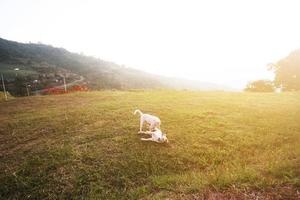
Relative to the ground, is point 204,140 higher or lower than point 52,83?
higher

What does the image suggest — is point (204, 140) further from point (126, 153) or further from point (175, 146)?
point (126, 153)

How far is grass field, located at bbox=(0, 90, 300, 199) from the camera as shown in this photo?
25.3 feet

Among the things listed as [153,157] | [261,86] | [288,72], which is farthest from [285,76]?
[153,157]

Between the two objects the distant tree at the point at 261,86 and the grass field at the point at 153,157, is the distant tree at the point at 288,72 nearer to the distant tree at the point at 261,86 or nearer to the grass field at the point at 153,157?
the distant tree at the point at 261,86

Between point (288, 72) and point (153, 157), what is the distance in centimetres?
4417

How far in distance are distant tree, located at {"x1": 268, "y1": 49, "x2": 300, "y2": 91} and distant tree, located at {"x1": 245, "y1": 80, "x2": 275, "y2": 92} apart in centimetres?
104

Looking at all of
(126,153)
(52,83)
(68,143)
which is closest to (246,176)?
→ (126,153)

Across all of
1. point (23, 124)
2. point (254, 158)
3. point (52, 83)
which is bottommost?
point (52, 83)

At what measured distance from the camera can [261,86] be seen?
4881 cm

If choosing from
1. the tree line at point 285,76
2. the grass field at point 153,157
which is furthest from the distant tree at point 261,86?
the grass field at point 153,157

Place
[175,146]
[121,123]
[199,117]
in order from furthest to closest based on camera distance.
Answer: [199,117] → [121,123] → [175,146]

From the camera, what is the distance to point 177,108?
18281mm

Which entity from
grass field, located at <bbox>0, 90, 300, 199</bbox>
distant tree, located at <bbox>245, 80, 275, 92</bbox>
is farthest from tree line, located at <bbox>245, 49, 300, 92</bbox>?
grass field, located at <bbox>0, 90, 300, 199</bbox>

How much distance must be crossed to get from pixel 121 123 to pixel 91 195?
6612 mm
